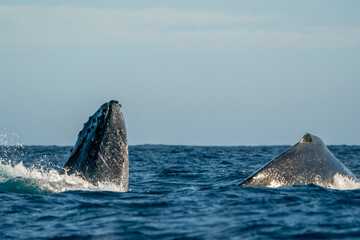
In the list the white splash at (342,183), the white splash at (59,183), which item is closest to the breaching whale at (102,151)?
the white splash at (59,183)

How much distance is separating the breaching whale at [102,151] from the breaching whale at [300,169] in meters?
2.32

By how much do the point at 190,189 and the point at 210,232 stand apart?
4558 millimetres

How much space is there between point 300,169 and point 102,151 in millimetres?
3303

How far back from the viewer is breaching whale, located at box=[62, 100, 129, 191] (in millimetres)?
9695

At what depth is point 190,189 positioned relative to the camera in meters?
11.8

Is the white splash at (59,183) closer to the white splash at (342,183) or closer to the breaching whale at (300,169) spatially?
the breaching whale at (300,169)

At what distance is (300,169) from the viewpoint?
999cm

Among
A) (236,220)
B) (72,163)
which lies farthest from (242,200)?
(72,163)

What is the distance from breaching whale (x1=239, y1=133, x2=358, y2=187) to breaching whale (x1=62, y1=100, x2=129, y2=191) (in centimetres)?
232

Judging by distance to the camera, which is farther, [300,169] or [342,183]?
[342,183]

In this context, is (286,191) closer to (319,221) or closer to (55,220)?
(319,221)

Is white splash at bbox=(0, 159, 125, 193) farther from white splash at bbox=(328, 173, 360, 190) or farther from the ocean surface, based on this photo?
white splash at bbox=(328, 173, 360, 190)

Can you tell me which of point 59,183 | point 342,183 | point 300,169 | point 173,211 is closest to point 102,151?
point 59,183

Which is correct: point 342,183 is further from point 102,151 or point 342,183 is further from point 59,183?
point 59,183
